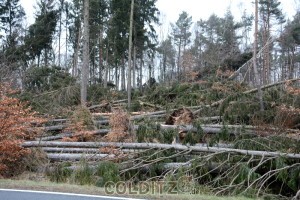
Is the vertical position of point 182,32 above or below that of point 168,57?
above

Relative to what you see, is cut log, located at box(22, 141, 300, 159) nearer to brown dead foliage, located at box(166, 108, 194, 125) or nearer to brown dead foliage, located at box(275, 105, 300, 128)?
brown dead foliage, located at box(166, 108, 194, 125)

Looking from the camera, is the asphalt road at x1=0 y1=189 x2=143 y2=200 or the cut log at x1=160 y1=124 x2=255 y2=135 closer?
the asphalt road at x1=0 y1=189 x2=143 y2=200

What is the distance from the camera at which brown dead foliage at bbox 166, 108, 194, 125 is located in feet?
44.7

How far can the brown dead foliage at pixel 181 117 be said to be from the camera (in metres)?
13.6

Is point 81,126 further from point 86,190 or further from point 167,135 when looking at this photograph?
point 86,190

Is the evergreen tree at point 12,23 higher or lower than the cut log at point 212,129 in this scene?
higher

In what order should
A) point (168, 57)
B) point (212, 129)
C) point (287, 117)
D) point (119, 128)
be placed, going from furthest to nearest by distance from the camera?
point (168, 57)
point (119, 128)
point (212, 129)
point (287, 117)

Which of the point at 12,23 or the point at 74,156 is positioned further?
the point at 12,23

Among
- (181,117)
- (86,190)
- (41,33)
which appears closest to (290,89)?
(181,117)

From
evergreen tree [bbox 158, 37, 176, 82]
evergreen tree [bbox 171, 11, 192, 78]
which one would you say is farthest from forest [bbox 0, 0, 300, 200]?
evergreen tree [bbox 171, 11, 192, 78]

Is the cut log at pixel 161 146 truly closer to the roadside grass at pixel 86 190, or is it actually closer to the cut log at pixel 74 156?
the cut log at pixel 74 156

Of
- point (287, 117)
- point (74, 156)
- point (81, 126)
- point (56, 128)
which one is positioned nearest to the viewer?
point (74, 156)

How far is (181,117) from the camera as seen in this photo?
13.8 metres

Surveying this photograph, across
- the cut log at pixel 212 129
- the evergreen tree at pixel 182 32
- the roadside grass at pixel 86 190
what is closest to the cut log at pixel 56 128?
the cut log at pixel 212 129
